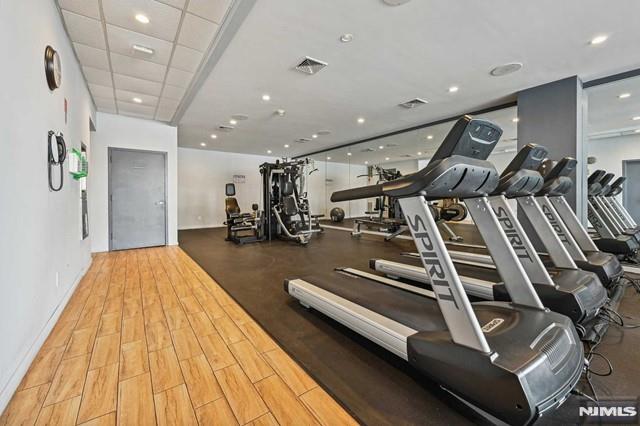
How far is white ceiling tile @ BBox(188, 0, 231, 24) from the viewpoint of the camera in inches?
96.1

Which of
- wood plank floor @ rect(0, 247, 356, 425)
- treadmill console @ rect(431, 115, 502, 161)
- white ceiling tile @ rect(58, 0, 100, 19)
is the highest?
white ceiling tile @ rect(58, 0, 100, 19)

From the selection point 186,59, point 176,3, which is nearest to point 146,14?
point 176,3

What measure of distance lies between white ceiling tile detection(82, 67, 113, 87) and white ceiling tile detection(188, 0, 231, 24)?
225cm

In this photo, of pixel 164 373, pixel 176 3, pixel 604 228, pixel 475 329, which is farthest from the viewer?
pixel 604 228

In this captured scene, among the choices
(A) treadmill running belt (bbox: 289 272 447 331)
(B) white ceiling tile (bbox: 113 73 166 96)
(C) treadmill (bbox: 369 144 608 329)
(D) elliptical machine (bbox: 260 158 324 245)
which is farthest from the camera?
(D) elliptical machine (bbox: 260 158 324 245)

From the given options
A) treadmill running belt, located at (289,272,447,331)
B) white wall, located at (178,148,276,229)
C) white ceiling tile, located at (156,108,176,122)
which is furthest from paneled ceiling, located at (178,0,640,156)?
white wall, located at (178,148,276,229)

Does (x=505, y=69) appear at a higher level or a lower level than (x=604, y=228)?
higher

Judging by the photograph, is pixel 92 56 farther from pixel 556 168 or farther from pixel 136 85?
pixel 556 168

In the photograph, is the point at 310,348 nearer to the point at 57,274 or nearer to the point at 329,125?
the point at 57,274

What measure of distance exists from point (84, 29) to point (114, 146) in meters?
2.99

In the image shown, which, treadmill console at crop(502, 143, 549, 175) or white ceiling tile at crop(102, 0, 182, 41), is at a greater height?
white ceiling tile at crop(102, 0, 182, 41)

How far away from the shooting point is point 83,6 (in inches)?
98.1

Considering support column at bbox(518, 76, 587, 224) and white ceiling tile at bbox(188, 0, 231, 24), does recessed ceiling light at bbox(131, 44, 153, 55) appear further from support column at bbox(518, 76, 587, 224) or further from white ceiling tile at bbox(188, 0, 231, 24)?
support column at bbox(518, 76, 587, 224)

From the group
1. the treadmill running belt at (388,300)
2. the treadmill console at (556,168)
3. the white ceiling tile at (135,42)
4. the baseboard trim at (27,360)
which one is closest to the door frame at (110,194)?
the white ceiling tile at (135,42)
